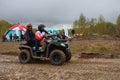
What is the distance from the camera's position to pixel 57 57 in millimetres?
13633

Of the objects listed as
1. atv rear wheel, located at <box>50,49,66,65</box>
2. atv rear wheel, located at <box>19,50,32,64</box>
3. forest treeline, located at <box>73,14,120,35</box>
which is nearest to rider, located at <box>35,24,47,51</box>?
atv rear wheel, located at <box>19,50,32,64</box>

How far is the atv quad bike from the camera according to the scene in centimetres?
1356

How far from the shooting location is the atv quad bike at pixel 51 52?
13.6 meters

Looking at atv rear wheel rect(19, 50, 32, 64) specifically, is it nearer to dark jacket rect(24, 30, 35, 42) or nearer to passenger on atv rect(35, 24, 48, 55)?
passenger on atv rect(35, 24, 48, 55)

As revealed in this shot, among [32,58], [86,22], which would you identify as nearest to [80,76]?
[32,58]

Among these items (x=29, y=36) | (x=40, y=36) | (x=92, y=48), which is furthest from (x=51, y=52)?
(x=92, y=48)

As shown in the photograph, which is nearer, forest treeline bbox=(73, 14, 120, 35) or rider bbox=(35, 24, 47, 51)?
rider bbox=(35, 24, 47, 51)

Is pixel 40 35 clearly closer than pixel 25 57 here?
Yes

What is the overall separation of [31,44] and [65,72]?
4104mm

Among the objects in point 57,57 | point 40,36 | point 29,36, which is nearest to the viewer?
point 57,57

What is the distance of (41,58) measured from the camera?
14.1 metres

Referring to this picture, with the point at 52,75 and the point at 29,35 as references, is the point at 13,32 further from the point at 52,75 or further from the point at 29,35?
the point at 52,75

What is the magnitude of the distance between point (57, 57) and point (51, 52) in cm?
41

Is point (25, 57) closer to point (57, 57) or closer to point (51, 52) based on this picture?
point (51, 52)
